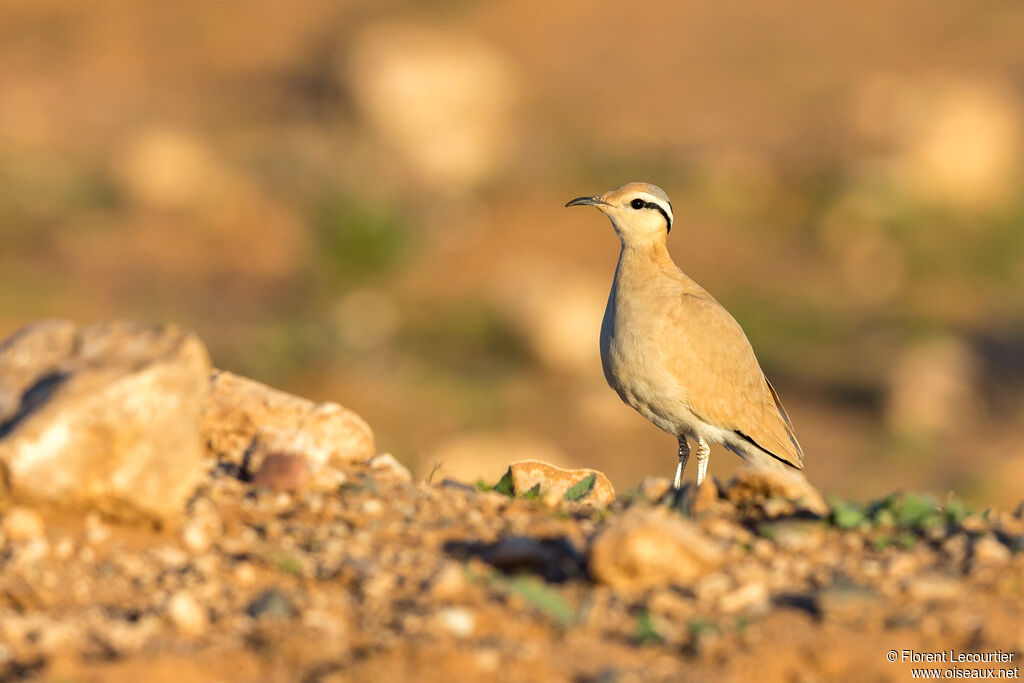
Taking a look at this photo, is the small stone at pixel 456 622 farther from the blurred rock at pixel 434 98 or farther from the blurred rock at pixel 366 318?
the blurred rock at pixel 434 98

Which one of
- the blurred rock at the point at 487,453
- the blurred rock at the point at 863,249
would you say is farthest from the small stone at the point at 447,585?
the blurred rock at the point at 863,249

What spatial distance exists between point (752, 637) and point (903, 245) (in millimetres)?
16358

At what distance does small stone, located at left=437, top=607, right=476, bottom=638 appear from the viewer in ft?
11.4

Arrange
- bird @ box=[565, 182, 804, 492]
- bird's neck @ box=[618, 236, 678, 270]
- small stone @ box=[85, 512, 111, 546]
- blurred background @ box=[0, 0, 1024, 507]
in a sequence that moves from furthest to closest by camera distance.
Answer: blurred background @ box=[0, 0, 1024, 507]
bird's neck @ box=[618, 236, 678, 270]
bird @ box=[565, 182, 804, 492]
small stone @ box=[85, 512, 111, 546]

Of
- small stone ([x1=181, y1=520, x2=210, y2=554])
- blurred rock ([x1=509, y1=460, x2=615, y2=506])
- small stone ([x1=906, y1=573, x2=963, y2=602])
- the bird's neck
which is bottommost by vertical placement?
small stone ([x1=181, y1=520, x2=210, y2=554])

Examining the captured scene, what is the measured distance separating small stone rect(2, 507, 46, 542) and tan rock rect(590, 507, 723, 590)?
1698mm

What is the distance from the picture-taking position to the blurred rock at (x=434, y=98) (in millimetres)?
22547

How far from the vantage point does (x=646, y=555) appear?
3787 mm

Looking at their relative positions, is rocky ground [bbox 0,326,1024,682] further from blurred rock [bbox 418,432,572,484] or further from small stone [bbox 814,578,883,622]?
blurred rock [bbox 418,432,572,484]

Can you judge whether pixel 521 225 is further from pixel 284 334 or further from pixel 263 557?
pixel 263 557

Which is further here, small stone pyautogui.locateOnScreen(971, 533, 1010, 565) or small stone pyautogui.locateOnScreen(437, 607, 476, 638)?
small stone pyautogui.locateOnScreen(971, 533, 1010, 565)

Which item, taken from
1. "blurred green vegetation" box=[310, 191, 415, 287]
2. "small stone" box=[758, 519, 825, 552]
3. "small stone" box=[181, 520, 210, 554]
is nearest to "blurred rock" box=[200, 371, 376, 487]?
"small stone" box=[181, 520, 210, 554]

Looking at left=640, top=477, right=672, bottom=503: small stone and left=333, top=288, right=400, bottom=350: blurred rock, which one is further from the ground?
left=333, top=288, right=400, bottom=350: blurred rock

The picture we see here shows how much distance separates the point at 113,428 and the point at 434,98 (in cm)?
2132
